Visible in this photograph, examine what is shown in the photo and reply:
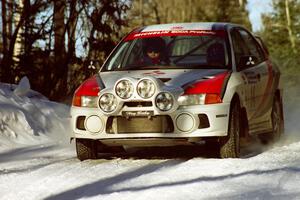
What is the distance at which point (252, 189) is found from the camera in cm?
605

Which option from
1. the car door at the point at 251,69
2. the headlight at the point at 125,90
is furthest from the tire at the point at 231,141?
the headlight at the point at 125,90

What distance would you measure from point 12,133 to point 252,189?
5435 millimetres

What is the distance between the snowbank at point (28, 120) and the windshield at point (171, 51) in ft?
7.12

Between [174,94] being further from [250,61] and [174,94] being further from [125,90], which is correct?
[250,61]

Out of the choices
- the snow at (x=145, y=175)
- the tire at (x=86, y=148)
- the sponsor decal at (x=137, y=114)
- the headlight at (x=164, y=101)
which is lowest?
the snow at (x=145, y=175)

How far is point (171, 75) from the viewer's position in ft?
26.9

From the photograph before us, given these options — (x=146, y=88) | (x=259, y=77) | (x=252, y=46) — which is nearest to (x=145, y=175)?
(x=146, y=88)

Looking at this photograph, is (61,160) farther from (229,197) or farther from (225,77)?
(229,197)

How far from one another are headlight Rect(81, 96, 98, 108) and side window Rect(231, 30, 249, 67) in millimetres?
1885

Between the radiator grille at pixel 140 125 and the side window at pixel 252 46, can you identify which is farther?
the side window at pixel 252 46

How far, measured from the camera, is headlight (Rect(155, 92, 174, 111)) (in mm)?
7648

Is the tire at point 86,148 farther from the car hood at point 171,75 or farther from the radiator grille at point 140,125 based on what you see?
the car hood at point 171,75

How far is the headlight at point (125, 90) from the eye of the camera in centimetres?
773

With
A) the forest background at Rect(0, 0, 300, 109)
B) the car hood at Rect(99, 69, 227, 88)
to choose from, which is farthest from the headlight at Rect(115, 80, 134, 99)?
the forest background at Rect(0, 0, 300, 109)
